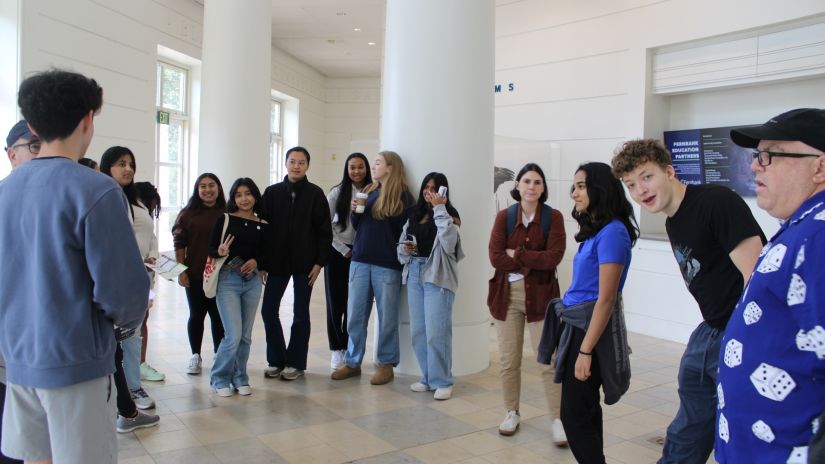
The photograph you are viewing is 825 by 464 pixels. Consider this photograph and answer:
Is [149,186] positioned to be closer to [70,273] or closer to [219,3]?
[70,273]

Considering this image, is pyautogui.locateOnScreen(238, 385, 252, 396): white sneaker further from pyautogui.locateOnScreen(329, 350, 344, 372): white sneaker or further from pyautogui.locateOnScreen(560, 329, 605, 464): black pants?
pyautogui.locateOnScreen(560, 329, 605, 464): black pants

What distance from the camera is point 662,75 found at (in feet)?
21.9

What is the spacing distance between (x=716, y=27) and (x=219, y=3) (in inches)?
242

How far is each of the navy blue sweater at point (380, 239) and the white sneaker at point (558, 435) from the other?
167cm

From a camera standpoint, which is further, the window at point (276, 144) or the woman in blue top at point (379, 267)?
the window at point (276, 144)

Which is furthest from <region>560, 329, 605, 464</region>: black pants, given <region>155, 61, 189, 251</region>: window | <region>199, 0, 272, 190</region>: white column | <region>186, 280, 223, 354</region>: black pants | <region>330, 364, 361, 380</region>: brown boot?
<region>155, 61, 189, 251</region>: window

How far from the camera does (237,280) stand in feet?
13.7

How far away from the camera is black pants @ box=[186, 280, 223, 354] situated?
458cm

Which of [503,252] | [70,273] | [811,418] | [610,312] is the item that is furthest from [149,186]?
[811,418]

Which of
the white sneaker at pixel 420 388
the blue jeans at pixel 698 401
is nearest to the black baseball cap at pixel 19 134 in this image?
the blue jeans at pixel 698 401

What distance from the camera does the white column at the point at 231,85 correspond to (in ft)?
27.4

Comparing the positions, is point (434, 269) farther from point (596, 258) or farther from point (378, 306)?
point (596, 258)

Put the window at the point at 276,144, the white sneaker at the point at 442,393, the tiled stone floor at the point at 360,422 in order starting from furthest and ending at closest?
the window at the point at 276,144
the white sneaker at the point at 442,393
the tiled stone floor at the point at 360,422

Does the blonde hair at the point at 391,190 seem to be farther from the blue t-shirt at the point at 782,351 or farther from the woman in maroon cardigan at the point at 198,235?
the blue t-shirt at the point at 782,351
